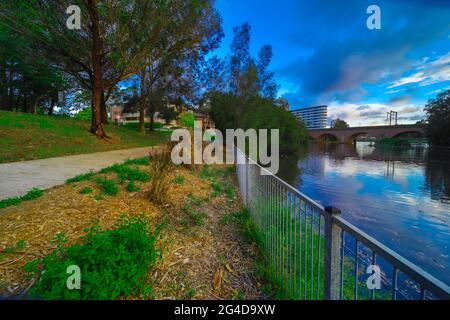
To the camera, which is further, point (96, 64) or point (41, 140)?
point (96, 64)

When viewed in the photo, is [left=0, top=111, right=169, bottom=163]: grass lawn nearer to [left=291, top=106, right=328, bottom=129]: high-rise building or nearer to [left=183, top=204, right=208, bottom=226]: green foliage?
[left=183, top=204, right=208, bottom=226]: green foliage

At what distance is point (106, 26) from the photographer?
12.3 metres

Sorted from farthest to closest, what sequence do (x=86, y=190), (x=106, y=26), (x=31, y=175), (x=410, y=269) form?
(x=106, y=26) < (x=31, y=175) < (x=86, y=190) < (x=410, y=269)

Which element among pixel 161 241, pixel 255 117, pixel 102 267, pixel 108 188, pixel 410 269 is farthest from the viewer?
pixel 255 117

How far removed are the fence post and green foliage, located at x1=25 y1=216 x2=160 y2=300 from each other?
1.65 meters

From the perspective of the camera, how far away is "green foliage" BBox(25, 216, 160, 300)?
1.81m

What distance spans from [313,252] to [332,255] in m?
1.07

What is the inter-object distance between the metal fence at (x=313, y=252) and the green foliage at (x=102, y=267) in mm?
1488

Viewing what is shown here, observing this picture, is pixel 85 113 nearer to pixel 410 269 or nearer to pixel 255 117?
pixel 255 117

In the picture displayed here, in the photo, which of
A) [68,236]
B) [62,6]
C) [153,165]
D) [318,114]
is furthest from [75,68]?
[318,114]

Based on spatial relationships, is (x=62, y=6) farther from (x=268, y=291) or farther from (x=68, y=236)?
(x=268, y=291)

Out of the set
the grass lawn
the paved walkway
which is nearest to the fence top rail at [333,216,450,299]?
the paved walkway

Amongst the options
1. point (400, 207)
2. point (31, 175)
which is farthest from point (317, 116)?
point (31, 175)
